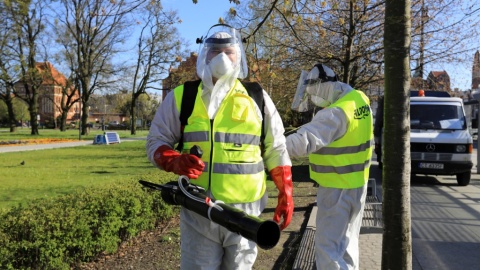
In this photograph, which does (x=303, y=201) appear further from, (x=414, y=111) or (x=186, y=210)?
(x=186, y=210)

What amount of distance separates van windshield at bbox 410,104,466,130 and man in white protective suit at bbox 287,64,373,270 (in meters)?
9.42

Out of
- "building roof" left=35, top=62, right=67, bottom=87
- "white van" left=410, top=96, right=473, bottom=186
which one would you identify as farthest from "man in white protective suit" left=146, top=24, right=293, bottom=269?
"building roof" left=35, top=62, right=67, bottom=87

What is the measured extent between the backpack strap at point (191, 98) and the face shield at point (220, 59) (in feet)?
0.27

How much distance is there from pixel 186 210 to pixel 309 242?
3580 mm

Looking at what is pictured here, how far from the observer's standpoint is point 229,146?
8.17 ft

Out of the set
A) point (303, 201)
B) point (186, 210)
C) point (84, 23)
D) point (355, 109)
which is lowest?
point (303, 201)

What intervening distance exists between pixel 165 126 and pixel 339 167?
1.78m

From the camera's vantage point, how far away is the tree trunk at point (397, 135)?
3.13 meters

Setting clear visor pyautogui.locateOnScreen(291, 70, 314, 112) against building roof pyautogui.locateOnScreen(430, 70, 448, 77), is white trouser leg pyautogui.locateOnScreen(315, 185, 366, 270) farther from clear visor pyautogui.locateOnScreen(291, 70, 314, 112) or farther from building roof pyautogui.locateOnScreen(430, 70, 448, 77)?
building roof pyautogui.locateOnScreen(430, 70, 448, 77)

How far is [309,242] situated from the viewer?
573 centimetres

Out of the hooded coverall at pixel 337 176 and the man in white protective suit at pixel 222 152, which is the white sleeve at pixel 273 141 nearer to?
the man in white protective suit at pixel 222 152

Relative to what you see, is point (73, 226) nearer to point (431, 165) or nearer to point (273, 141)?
point (273, 141)

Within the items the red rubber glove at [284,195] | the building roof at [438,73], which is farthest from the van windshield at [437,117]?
the red rubber glove at [284,195]

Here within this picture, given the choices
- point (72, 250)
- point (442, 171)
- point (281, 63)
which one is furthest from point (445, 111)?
point (72, 250)
